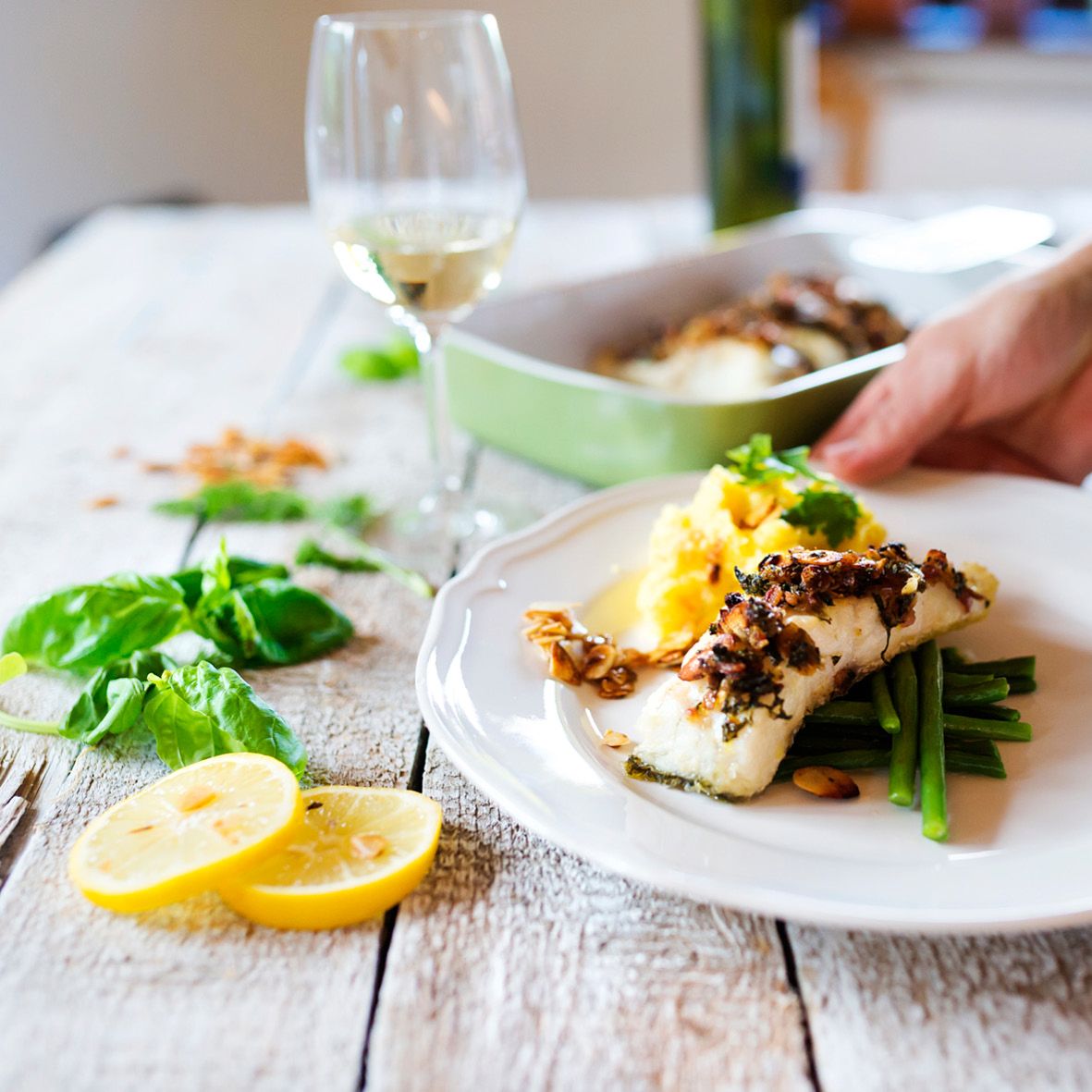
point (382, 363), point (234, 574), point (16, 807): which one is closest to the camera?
point (16, 807)

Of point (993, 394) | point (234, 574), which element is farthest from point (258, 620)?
point (993, 394)

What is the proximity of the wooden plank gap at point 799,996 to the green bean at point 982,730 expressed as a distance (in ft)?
0.92

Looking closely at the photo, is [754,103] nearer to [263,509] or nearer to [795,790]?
[263,509]

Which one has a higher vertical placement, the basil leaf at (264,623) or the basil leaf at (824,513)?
the basil leaf at (824,513)

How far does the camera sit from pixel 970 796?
1188 mm

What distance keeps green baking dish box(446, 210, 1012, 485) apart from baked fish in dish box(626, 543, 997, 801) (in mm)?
582

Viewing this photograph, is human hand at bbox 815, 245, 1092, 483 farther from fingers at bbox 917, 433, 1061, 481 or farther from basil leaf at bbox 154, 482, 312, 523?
basil leaf at bbox 154, 482, 312, 523

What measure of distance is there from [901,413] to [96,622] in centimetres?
116

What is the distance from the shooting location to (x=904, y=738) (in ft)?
4.00

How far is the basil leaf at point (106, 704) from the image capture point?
4.53ft

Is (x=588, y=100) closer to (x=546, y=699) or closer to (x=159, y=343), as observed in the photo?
(x=159, y=343)

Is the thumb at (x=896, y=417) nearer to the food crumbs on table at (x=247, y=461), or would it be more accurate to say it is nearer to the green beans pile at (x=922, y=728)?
the green beans pile at (x=922, y=728)

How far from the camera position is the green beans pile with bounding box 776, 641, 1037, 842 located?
46.5 inches

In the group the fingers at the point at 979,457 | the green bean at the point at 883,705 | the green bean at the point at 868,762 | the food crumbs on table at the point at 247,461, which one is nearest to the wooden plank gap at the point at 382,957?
the green bean at the point at 868,762
